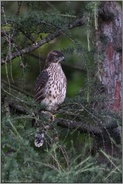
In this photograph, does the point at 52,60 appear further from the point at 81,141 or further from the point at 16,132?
the point at 16,132

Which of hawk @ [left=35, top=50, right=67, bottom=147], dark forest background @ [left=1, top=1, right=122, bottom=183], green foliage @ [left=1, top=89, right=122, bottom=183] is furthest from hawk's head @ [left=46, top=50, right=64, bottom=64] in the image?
green foliage @ [left=1, top=89, right=122, bottom=183]

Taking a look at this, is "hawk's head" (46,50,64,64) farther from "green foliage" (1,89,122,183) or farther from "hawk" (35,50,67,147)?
"green foliage" (1,89,122,183)

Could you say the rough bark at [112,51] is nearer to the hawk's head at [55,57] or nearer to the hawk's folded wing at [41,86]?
the hawk's head at [55,57]

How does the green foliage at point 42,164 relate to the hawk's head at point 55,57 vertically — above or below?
below

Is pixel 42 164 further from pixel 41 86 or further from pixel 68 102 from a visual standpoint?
pixel 41 86

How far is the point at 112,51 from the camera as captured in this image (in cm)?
766

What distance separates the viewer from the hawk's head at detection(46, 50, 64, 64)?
7.74 meters

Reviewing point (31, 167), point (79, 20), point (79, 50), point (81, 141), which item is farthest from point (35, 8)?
point (31, 167)

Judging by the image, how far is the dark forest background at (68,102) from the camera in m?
5.25

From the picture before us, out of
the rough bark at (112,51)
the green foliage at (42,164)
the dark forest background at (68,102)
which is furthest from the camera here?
the rough bark at (112,51)

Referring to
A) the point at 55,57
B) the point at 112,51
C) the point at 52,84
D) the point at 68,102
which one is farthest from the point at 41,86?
the point at 68,102

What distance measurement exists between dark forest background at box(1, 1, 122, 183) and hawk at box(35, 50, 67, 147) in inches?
5.8

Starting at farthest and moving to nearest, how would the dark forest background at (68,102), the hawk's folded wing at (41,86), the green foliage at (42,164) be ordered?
the hawk's folded wing at (41,86) → the dark forest background at (68,102) → the green foliage at (42,164)

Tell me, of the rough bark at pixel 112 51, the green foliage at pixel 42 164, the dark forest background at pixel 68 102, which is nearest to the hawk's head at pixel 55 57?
the dark forest background at pixel 68 102
